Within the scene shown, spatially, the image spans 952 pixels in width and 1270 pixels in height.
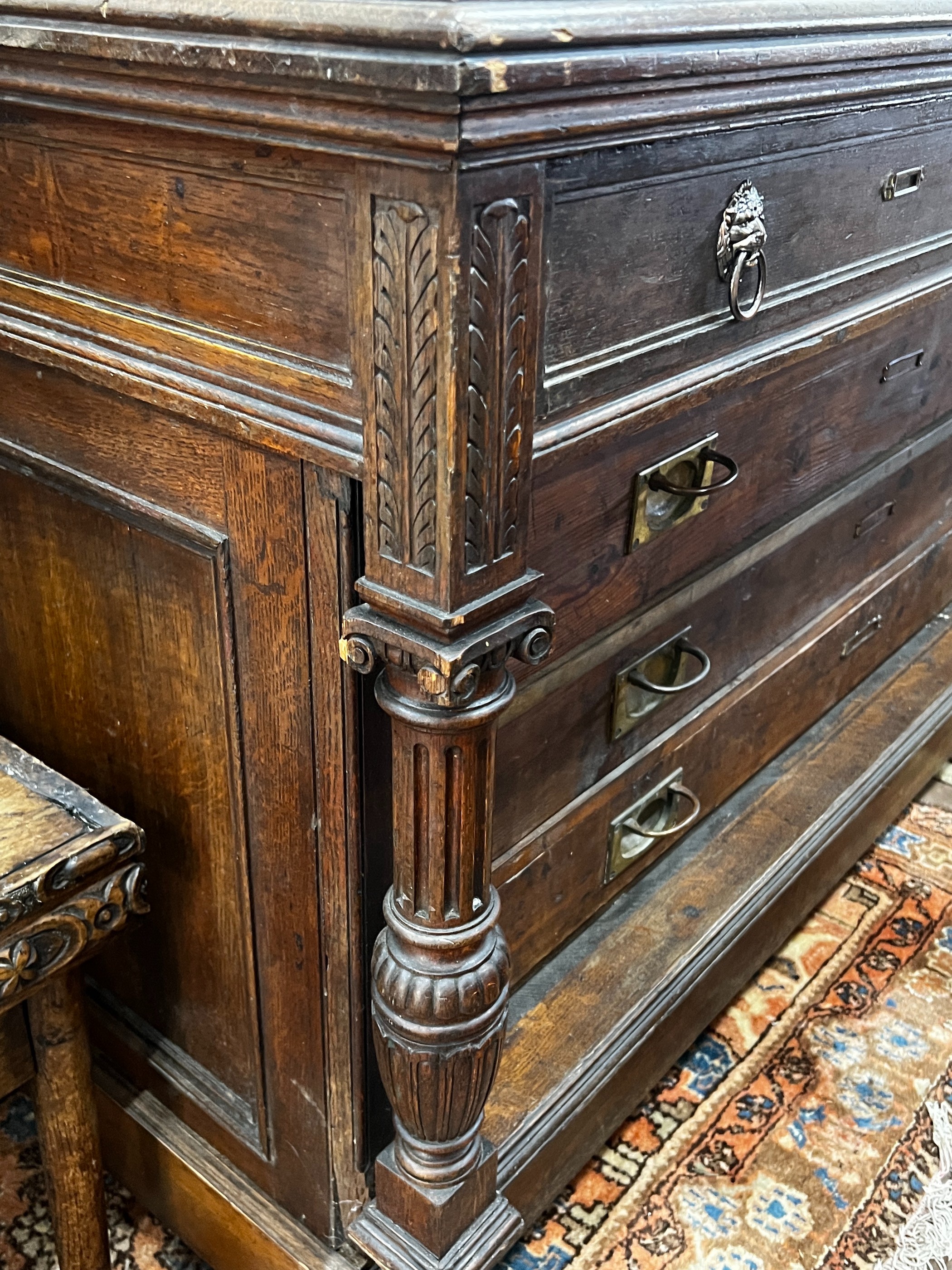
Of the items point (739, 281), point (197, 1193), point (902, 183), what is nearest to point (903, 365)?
point (902, 183)

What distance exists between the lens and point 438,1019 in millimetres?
685

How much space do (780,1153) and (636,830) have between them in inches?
14.7

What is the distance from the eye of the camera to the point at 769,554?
1.05 meters

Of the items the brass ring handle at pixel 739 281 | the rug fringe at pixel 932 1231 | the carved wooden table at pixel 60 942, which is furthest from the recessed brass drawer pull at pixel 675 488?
the rug fringe at pixel 932 1231

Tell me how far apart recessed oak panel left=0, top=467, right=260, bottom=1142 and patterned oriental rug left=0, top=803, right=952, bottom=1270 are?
26 cm

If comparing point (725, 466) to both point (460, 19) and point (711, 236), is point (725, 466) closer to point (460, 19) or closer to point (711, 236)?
point (711, 236)

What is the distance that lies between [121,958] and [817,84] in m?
0.82

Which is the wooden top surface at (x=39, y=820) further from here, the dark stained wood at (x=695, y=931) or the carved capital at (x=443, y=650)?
the dark stained wood at (x=695, y=931)

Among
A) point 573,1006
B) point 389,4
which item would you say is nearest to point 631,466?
point 389,4

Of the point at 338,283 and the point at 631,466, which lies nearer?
the point at 338,283

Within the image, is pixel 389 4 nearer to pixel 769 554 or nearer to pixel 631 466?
pixel 631 466

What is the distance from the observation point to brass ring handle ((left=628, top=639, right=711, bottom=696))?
2.94ft

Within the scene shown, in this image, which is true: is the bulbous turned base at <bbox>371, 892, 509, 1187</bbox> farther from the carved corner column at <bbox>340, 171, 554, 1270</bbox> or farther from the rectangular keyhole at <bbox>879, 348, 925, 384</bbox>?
the rectangular keyhole at <bbox>879, 348, 925, 384</bbox>

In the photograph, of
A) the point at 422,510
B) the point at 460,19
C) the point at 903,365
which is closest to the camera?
the point at 460,19
